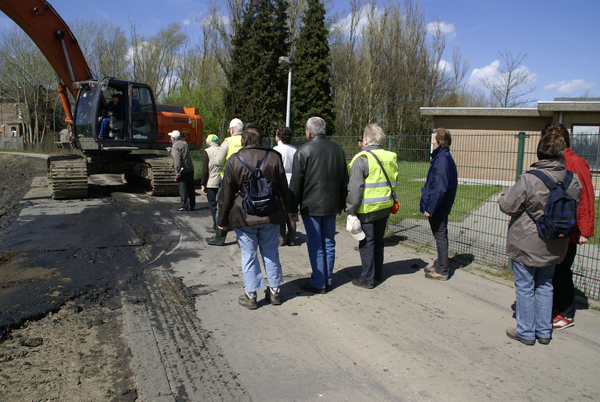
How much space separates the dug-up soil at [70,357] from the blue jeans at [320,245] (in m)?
2.10

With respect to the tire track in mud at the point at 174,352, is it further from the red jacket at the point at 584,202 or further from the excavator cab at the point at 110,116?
the excavator cab at the point at 110,116

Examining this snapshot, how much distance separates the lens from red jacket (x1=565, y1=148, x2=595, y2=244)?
387 cm

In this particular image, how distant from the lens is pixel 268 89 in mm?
28656

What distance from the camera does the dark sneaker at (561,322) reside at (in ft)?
13.1

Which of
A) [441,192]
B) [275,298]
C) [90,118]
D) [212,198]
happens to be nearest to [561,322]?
[441,192]

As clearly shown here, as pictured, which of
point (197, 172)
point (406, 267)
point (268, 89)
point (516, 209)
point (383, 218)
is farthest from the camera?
point (268, 89)

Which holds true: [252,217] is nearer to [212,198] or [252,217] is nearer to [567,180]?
[567,180]

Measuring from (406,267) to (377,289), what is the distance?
3.53 ft

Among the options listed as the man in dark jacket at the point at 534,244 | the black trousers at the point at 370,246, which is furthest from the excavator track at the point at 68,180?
the man in dark jacket at the point at 534,244

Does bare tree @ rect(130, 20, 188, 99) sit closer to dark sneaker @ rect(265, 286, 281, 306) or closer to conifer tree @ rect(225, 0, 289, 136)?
conifer tree @ rect(225, 0, 289, 136)

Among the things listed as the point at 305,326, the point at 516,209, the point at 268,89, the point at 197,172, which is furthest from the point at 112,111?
the point at 268,89

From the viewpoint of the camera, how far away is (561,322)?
4.02 metres

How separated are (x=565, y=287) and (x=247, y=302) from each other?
A: 10.5 ft

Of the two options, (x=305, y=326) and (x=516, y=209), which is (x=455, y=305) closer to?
(x=516, y=209)
